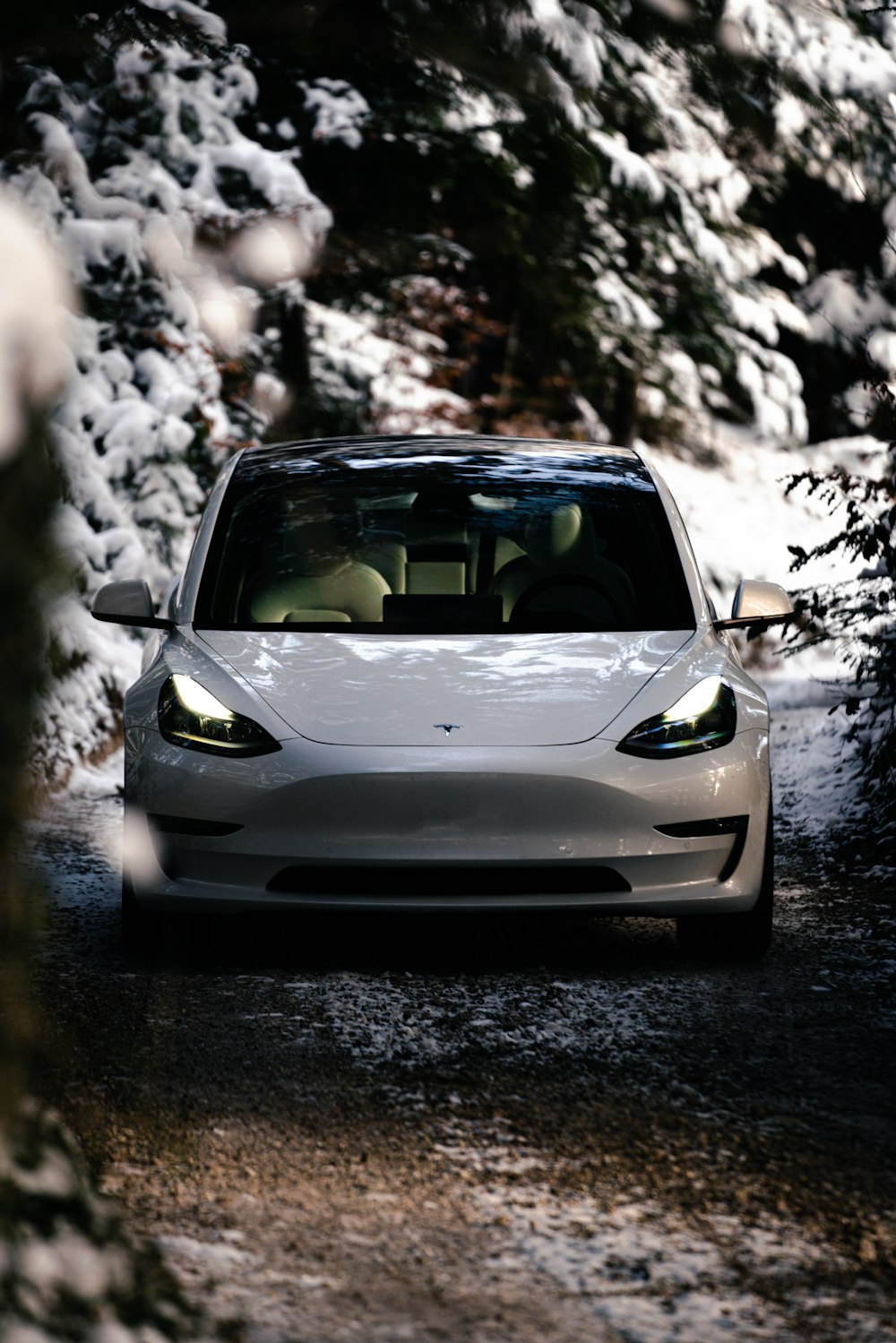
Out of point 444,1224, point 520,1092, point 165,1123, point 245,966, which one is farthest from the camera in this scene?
point 245,966

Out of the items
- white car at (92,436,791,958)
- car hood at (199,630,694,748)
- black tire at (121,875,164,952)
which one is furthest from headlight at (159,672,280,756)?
black tire at (121,875,164,952)

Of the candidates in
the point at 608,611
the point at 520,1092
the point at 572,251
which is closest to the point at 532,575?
the point at 608,611

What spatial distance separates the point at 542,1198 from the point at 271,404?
11.7m

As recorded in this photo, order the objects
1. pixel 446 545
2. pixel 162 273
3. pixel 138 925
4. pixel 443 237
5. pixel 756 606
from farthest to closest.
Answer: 1. pixel 443 237
2. pixel 162 273
3. pixel 446 545
4. pixel 756 606
5. pixel 138 925

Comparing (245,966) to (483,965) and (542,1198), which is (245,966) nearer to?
(483,965)

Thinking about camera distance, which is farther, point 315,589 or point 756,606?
point 315,589

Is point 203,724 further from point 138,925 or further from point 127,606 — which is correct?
point 127,606

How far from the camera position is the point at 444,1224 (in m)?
3.00

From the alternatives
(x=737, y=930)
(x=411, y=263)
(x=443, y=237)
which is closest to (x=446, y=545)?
(x=737, y=930)

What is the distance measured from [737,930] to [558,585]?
1.42 m

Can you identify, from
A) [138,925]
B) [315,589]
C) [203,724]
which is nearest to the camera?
[203,724]

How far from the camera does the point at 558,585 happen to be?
5.83 metres

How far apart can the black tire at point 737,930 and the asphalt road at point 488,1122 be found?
7 centimetres

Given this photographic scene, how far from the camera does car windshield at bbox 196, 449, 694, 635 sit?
571cm
